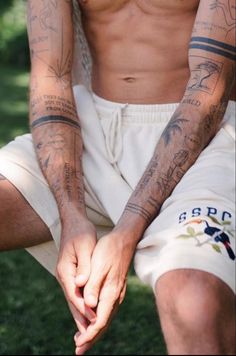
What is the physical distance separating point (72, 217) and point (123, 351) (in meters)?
1.17

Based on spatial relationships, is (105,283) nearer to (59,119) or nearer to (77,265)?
(77,265)

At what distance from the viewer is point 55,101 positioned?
118 inches

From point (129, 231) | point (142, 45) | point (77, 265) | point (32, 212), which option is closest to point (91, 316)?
point (77, 265)

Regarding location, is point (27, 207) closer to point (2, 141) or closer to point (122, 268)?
point (122, 268)

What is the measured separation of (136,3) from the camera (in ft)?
9.97

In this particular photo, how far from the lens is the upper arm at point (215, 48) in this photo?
2.74 meters

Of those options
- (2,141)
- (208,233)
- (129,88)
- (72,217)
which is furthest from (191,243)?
(2,141)

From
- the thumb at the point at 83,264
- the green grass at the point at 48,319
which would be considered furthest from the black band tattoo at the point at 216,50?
the green grass at the point at 48,319

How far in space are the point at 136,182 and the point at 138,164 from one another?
0.07 m

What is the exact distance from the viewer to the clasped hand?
7.77 feet

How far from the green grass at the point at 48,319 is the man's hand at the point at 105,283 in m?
1.28

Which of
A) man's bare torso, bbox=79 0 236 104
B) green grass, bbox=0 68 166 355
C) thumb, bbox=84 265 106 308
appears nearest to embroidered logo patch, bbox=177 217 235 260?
thumb, bbox=84 265 106 308

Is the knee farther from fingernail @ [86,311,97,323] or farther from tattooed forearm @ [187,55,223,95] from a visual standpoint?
tattooed forearm @ [187,55,223,95]

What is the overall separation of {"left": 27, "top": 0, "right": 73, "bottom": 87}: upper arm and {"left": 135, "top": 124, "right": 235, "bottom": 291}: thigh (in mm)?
680
